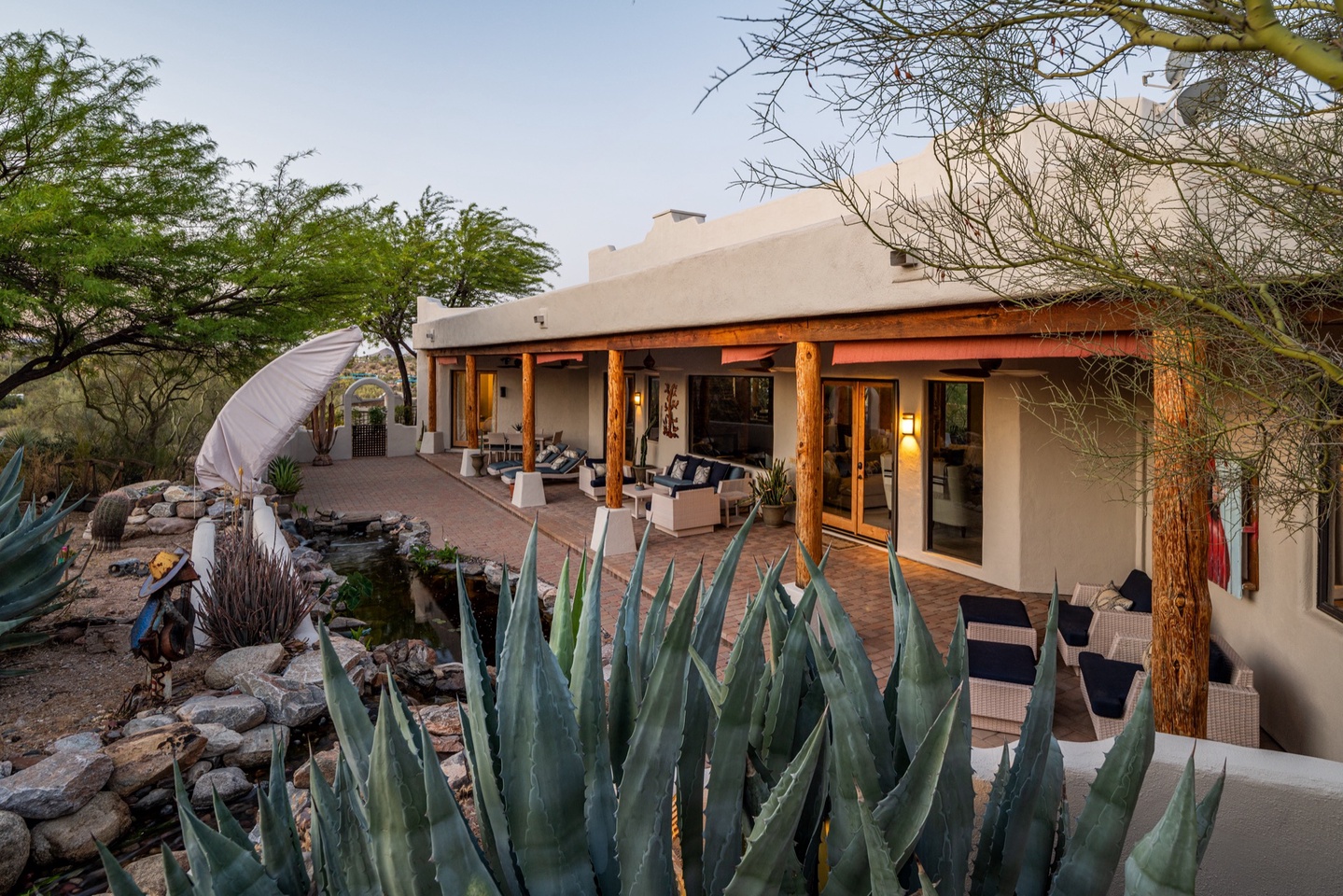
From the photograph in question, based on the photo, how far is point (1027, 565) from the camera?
814cm

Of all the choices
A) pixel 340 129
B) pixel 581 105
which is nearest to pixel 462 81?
pixel 581 105

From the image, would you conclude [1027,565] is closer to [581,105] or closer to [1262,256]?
[1262,256]

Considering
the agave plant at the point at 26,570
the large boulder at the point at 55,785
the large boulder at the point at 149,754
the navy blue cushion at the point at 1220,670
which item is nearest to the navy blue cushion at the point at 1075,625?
the navy blue cushion at the point at 1220,670

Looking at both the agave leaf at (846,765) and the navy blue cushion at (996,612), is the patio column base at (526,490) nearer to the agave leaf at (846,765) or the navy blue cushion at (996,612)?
the navy blue cushion at (996,612)

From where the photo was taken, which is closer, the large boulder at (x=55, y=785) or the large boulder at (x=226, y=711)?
the large boulder at (x=55, y=785)

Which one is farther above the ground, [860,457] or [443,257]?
[443,257]

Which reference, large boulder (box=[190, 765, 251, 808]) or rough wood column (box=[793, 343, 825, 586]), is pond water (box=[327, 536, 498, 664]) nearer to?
large boulder (box=[190, 765, 251, 808])

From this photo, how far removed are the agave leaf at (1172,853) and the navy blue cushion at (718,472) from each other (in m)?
11.0

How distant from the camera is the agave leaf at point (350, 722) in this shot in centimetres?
130

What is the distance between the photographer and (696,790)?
1.38 metres

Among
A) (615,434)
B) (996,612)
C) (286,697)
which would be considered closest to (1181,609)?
(996,612)

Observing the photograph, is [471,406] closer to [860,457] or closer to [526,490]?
[526,490]

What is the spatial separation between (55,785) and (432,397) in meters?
18.6

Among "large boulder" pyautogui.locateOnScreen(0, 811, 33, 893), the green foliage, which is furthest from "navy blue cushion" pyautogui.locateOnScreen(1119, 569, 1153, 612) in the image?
the green foliage
